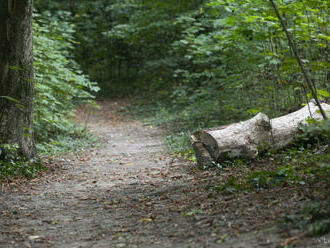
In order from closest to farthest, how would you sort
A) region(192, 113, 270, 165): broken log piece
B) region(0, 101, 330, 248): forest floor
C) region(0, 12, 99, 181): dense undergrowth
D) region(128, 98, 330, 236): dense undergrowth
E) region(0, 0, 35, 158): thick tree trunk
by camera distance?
region(128, 98, 330, 236): dense undergrowth → region(0, 101, 330, 248): forest floor → region(192, 113, 270, 165): broken log piece → region(0, 0, 35, 158): thick tree trunk → region(0, 12, 99, 181): dense undergrowth

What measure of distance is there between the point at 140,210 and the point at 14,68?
3951 mm

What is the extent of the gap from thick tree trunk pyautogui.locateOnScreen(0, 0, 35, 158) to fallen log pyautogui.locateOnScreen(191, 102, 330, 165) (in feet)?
11.3

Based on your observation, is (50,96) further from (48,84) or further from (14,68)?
(14,68)

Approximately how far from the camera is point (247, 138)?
6797 millimetres

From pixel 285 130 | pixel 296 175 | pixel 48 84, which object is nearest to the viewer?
pixel 296 175

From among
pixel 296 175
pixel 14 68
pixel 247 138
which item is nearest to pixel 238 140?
pixel 247 138

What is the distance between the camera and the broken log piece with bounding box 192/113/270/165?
22.2 feet

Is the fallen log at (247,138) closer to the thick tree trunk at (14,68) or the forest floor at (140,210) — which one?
the forest floor at (140,210)

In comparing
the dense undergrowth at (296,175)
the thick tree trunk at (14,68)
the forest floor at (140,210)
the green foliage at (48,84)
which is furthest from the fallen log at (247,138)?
the green foliage at (48,84)

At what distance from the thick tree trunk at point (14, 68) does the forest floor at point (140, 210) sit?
3.68ft

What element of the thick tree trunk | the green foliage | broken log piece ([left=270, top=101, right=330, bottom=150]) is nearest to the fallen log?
broken log piece ([left=270, top=101, right=330, bottom=150])

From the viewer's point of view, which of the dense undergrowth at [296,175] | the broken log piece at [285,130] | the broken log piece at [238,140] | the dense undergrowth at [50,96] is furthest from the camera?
the dense undergrowth at [50,96]

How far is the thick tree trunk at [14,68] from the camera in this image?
24.0ft

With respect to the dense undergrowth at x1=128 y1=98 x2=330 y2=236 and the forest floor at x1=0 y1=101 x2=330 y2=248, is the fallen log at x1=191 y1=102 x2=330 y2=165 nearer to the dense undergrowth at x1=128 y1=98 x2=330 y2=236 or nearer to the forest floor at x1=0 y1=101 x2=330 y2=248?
the dense undergrowth at x1=128 y1=98 x2=330 y2=236
